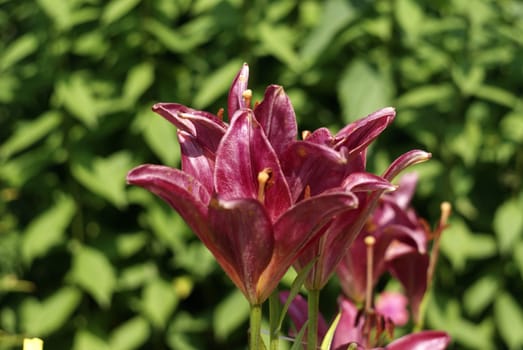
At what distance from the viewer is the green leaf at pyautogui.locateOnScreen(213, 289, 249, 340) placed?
2340mm

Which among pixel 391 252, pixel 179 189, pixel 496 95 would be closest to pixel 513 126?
pixel 496 95

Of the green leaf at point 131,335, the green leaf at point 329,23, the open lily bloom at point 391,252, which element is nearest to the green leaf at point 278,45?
the green leaf at point 329,23

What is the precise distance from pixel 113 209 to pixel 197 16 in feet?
2.12

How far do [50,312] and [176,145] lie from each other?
0.59 m

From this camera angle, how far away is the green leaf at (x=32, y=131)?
91.3 inches

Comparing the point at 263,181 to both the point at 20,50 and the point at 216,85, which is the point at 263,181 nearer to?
the point at 216,85

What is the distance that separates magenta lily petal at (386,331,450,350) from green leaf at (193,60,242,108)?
155cm

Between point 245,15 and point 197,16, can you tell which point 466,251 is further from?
point 197,16

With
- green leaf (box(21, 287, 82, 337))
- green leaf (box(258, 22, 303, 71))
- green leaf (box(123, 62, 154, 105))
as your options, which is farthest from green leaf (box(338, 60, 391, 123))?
green leaf (box(21, 287, 82, 337))

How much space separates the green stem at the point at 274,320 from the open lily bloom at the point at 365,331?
3.0 inches

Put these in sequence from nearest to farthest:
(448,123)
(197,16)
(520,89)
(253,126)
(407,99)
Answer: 1. (253,126)
2. (407,99)
3. (448,123)
4. (520,89)
5. (197,16)

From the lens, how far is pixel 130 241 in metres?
2.48

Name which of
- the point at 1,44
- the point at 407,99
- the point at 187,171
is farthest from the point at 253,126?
the point at 1,44

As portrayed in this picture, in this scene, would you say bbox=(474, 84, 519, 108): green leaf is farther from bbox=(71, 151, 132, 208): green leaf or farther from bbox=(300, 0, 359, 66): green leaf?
bbox=(71, 151, 132, 208): green leaf
